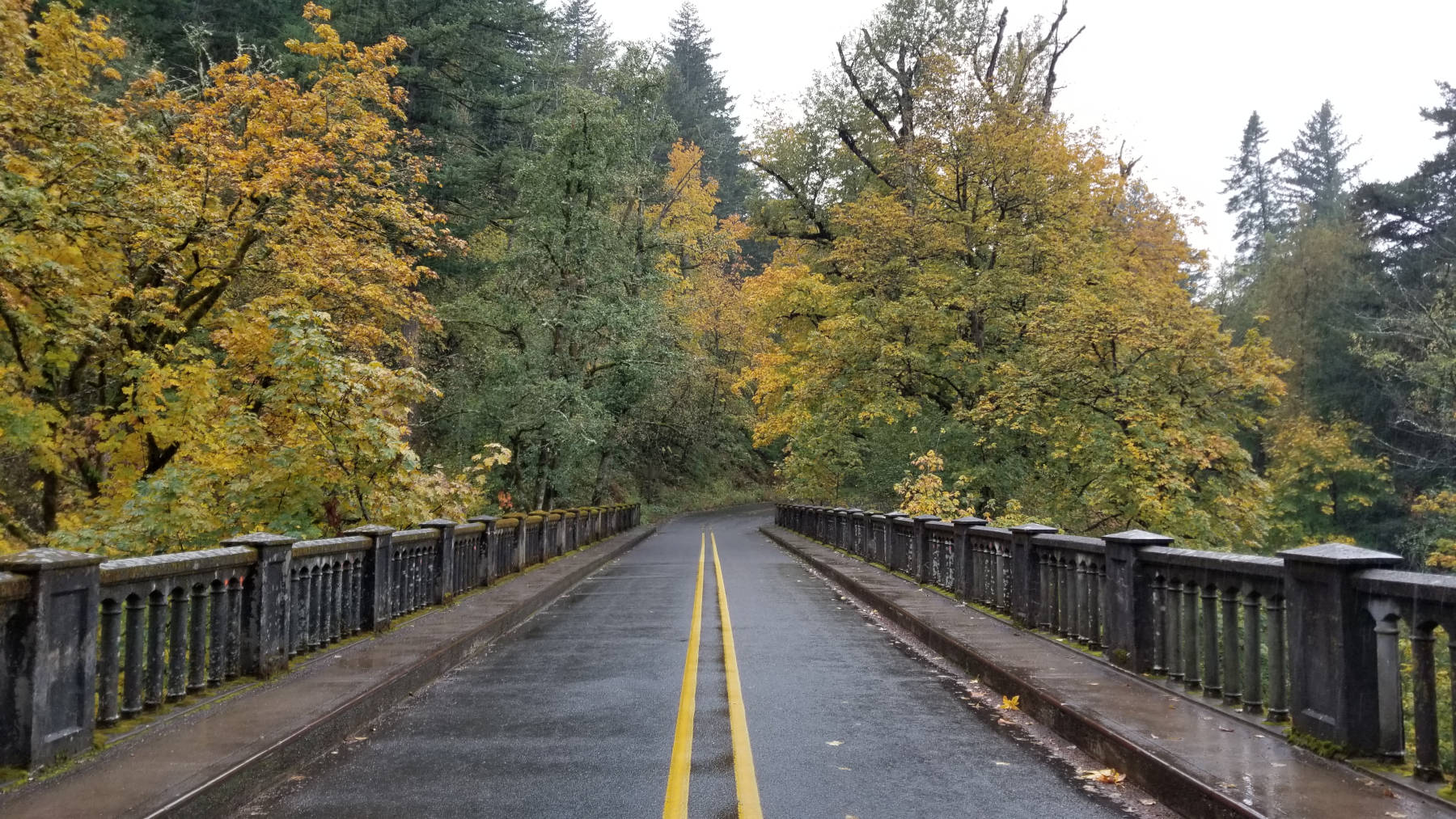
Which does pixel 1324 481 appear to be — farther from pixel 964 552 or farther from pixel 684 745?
pixel 684 745

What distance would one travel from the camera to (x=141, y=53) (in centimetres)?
2292

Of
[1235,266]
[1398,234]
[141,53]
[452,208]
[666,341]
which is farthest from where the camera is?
[1235,266]

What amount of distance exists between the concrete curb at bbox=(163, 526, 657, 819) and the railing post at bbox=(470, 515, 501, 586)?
132 inches

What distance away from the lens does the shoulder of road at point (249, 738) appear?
4469 mm

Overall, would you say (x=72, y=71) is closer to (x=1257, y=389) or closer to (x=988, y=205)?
(x=988, y=205)

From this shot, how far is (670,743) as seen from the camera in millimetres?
6227

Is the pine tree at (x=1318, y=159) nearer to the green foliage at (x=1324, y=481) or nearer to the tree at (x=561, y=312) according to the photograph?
the green foliage at (x=1324, y=481)

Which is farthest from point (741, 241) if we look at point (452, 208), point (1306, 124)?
point (452, 208)

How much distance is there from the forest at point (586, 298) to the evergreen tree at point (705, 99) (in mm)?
23337

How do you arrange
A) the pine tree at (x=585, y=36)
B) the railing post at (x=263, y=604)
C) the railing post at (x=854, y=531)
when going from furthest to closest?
the pine tree at (x=585, y=36)
the railing post at (x=854, y=531)
the railing post at (x=263, y=604)

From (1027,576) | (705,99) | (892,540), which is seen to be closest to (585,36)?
(705,99)

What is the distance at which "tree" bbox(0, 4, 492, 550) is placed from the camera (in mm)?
11266

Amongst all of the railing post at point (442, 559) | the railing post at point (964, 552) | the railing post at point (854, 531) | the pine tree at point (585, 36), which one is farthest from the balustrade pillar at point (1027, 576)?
the pine tree at point (585, 36)

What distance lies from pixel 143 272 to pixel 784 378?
21640 mm
